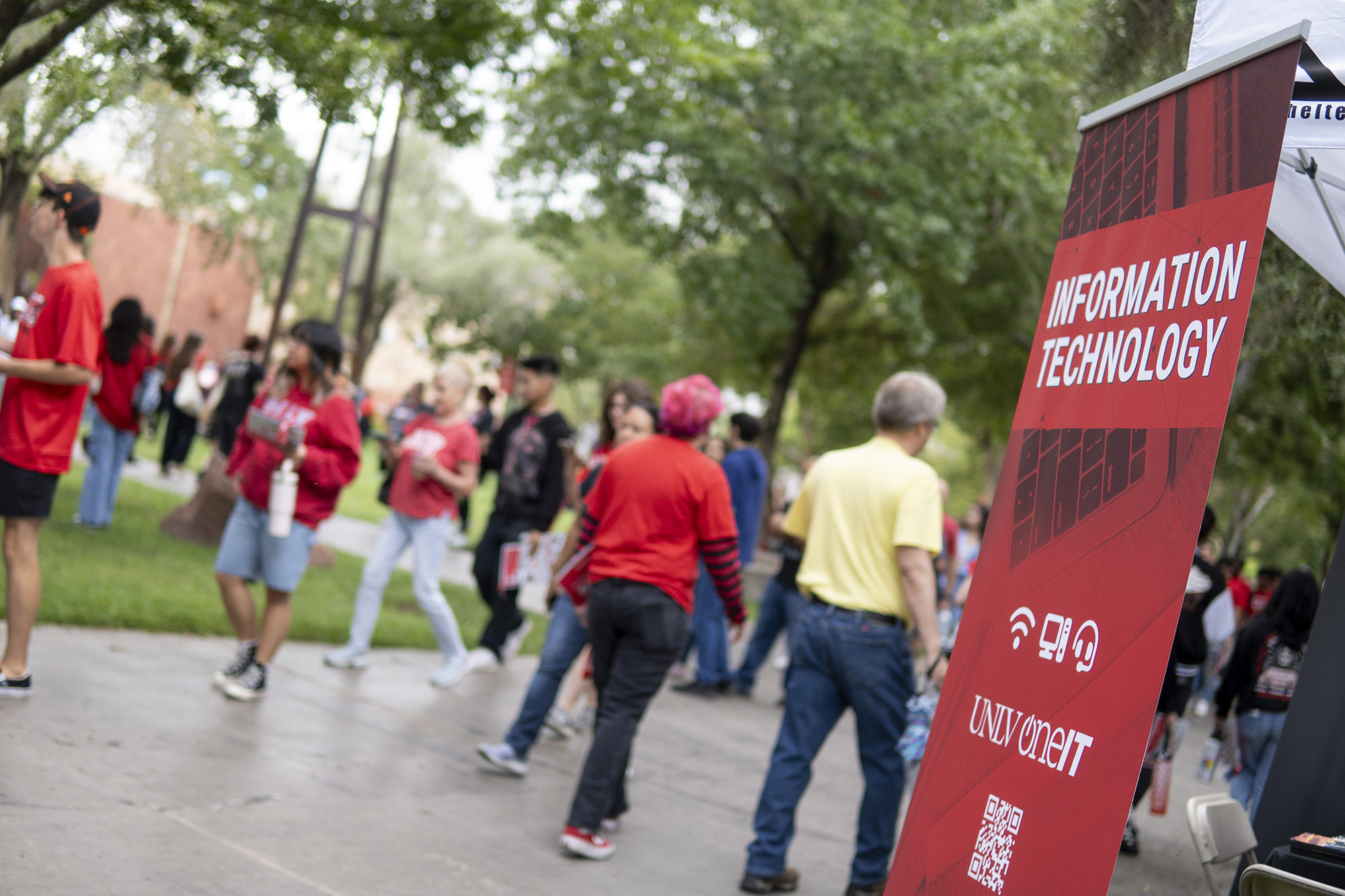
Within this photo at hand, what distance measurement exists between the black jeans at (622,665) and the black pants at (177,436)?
12.0 m

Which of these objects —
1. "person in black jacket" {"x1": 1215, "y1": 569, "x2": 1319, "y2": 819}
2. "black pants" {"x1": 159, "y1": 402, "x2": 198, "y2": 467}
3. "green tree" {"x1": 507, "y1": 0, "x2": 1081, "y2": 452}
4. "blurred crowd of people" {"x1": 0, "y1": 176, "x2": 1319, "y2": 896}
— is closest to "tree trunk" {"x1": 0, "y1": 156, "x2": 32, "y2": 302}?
"blurred crowd of people" {"x1": 0, "y1": 176, "x2": 1319, "y2": 896}

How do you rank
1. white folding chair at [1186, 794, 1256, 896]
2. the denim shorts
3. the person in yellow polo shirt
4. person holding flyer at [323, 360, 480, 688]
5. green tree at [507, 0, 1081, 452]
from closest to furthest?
white folding chair at [1186, 794, 1256, 896] → the person in yellow polo shirt → the denim shorts → person holding flyer at [323, 360, 480, 688] → green tree at [507, 0, 1081, 452]

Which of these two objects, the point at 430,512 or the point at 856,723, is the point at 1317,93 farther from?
the point at 430,512

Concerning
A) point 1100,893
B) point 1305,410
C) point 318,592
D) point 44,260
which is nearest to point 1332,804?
point 1100,893

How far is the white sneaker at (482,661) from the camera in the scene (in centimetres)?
742

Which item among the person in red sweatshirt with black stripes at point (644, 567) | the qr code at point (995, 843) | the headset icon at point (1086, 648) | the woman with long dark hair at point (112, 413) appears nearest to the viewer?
the headset icon at point (1086, 648)

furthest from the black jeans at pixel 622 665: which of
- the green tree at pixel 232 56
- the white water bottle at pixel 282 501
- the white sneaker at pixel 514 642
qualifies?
the green tree at pixel 232 56

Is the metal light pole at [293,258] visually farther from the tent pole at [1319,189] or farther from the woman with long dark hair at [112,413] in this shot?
the tent pole at [1319,189]

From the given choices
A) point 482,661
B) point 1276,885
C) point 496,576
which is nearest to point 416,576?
point 496,576

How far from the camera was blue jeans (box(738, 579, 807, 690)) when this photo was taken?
888 centimetres

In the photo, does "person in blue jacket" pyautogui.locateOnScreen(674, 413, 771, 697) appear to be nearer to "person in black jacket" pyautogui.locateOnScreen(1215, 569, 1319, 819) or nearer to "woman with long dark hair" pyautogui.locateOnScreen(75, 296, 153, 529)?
"person in black jacket" pyautogui.locateOnScreen(1215, 569, 1319, 819)

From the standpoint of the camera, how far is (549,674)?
5.52m

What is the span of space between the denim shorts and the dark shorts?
3.57ft

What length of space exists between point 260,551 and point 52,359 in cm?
147
